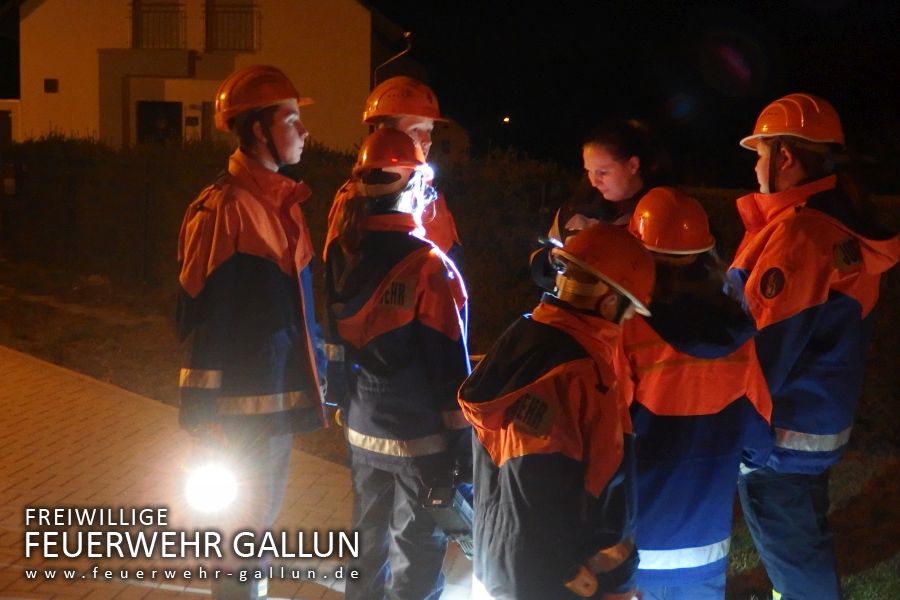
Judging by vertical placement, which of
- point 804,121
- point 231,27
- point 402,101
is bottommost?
point 804,121

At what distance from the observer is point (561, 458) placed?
8.90ft

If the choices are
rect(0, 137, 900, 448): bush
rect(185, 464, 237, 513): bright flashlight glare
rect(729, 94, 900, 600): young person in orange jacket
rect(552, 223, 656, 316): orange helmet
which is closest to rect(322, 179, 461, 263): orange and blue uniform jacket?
rect(0, 137, 900, 448): bush

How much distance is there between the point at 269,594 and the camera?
489 cm

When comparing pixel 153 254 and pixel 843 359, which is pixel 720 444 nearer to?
pixel 843 359

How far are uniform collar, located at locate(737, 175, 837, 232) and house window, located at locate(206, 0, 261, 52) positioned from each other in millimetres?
21647

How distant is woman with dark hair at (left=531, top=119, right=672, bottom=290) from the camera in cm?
416

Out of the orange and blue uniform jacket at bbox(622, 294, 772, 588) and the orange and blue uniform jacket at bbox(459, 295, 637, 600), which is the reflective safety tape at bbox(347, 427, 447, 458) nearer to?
the orange and blue uniform jacket at bbox(622, 294, 772, 588)

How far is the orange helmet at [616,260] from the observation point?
2.76 m

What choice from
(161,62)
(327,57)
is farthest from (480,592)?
(161,62)

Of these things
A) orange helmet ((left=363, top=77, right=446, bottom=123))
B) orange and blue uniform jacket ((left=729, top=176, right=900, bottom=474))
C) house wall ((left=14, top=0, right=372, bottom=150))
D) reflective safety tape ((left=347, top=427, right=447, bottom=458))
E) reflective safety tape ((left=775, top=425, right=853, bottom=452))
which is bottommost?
reflective safety tape ((left=347, top=427, right=447, bottom=458))

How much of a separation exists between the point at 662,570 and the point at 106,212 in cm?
1337

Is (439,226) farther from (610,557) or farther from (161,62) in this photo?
(161,62)

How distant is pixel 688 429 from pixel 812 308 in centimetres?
87

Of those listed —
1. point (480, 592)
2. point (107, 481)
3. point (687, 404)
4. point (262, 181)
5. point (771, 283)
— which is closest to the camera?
point (480, 592)
